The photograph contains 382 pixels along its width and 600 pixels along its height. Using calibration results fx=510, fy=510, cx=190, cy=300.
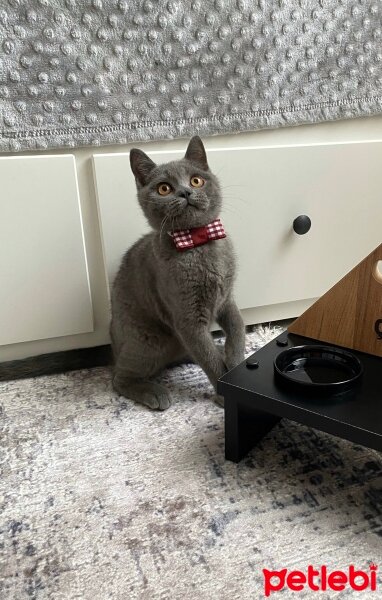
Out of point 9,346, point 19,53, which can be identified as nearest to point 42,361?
point 9,346

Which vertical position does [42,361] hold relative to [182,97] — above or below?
below

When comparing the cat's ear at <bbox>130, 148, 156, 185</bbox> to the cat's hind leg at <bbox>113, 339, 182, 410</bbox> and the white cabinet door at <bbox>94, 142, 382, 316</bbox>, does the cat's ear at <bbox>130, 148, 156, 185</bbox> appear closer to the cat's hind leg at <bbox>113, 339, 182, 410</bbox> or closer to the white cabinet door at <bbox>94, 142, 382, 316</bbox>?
the white cabinet door at <bbox>94, 142, 382, 316</bbox>

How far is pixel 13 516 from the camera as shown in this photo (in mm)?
691

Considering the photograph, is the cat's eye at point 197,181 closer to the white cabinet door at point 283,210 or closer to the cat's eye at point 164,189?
the cat's eye at point 164,189

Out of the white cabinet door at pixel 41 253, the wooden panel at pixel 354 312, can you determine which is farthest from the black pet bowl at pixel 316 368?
the white cabinet door at pixel 41 253

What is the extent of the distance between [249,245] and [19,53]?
58 centimetres

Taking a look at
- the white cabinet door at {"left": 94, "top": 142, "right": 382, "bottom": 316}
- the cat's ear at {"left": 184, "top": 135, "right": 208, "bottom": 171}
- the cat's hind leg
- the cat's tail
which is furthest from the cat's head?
the cat's tail

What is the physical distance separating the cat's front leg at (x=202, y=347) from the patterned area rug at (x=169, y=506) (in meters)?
0.07

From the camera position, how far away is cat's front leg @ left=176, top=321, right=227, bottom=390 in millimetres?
908

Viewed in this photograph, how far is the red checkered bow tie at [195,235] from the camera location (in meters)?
0.88

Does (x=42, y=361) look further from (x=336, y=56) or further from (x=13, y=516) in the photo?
(x=336, y=56)

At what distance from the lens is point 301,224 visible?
1.14 metres

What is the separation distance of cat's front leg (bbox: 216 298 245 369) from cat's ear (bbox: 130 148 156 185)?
0.28 metres

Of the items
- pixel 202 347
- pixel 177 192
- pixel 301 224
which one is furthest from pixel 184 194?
pixel 301 224
